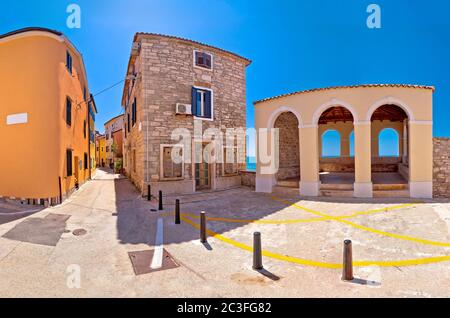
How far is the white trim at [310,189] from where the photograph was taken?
1105 centimetres

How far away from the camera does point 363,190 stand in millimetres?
10367

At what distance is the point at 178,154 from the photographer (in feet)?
41.8

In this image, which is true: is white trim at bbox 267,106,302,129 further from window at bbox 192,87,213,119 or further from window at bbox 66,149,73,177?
window at bbox 66,149,73,177

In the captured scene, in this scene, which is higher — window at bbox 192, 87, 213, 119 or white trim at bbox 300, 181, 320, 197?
window at bbox 192, 87, 213, 119

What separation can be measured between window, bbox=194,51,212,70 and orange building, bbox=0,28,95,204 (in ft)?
21.2

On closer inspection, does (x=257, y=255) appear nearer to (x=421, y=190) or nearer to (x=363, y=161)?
Result: (x=363, y=161)

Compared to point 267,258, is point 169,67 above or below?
above

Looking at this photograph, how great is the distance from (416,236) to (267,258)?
160 inches

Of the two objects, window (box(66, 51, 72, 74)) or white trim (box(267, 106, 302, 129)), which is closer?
window (box(66, 51, 72, 74))

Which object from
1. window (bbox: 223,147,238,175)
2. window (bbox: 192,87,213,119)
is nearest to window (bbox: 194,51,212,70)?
window (bbox: 192,87,213,119)

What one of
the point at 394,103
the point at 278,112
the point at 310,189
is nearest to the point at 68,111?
the point at 278,112

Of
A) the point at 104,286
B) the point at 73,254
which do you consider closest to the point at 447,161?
the point at 104,286

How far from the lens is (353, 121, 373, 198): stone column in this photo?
1037cm

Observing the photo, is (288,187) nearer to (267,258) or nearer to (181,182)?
(181,182)
